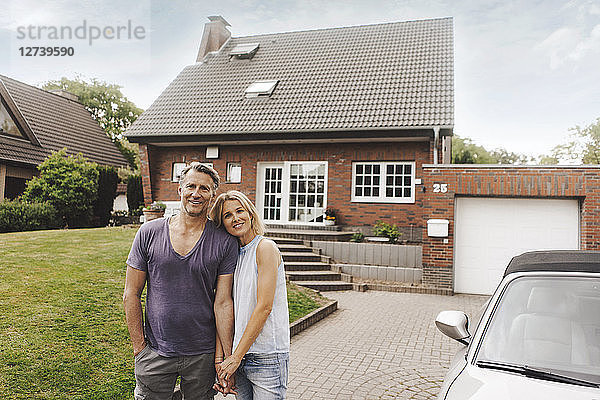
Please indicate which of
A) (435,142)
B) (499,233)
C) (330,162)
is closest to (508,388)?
(499,233)

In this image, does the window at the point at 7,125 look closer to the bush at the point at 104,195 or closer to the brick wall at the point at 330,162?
the bush at the point at 104,195

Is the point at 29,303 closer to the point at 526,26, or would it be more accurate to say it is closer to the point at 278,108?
the point at 278,108

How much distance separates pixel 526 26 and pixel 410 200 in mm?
16095

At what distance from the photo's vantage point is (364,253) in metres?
13.3

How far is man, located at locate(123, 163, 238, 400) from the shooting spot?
2889 mm

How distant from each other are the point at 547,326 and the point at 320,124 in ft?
42.5

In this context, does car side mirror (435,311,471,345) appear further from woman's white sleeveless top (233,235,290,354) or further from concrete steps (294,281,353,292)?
concrete steps (294,281,353,292)

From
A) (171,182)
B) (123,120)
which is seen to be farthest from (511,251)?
(123,120)

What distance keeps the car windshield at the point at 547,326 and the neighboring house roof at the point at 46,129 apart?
20.6m

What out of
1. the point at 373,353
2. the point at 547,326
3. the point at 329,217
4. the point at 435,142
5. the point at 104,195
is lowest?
the point at 373,353

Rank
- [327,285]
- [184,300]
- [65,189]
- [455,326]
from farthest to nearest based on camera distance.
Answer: [65,189] → [327,285] → [455,326] → [184,300]

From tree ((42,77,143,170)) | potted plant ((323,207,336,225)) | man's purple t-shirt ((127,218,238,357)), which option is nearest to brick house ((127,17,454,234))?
potted plant ((323,207,336,225))

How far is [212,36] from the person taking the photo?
2131cm

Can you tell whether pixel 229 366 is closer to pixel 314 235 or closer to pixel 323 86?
pixel 314 235
